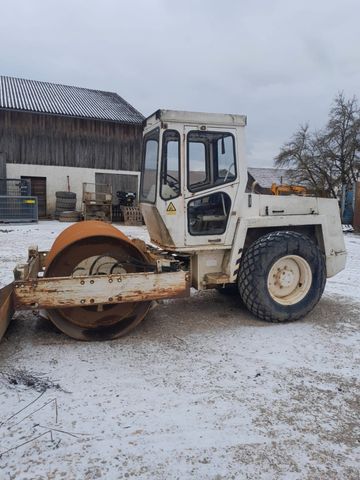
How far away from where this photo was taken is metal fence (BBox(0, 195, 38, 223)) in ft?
55.0

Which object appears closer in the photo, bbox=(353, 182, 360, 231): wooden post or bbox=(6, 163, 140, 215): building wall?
bbox=(353, 182, 360, 231): wooden post

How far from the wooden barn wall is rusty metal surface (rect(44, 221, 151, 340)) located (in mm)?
17386

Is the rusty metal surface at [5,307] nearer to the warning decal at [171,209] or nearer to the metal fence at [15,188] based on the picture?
the warning decal at [171,209]

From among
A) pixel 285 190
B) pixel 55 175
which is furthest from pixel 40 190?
pixel 285 190

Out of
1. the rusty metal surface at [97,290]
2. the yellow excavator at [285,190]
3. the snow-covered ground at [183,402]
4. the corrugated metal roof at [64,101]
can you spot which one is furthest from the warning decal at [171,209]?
the corrugated metal roof at [64,101]

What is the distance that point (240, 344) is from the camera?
13.4 ft

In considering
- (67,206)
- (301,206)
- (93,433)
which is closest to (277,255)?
(301,206)

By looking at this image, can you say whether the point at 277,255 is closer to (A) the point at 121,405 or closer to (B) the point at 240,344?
(B) the point at 240,344

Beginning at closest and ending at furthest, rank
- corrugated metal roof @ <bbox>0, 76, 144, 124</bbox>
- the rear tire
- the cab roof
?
1. the cab roof
2. the rear tire
3. corrugated metal roof @ <bbox>0, 76, 144, 124</bbox>

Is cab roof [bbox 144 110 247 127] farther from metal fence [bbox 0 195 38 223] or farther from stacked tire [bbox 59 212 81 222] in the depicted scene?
stacked tire [bbox 59 212 81 222]

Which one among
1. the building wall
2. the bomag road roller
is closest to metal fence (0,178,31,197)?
the building wall

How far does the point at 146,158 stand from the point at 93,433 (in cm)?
325

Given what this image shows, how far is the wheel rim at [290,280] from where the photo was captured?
186 inches

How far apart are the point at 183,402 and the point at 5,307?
1.83 meters
